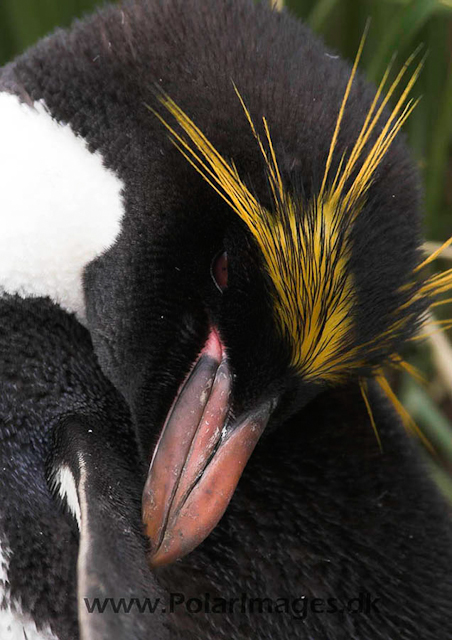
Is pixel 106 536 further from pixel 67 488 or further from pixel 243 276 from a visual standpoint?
pixel 243 276

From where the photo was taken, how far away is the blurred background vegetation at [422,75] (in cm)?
238

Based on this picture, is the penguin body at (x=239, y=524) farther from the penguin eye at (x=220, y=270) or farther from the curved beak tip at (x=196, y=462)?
the penguin eye at (x=220, y=270)

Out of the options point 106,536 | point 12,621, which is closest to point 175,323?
point 106,536

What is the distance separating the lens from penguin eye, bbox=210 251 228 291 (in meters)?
1.44

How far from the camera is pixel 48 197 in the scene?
149 cm

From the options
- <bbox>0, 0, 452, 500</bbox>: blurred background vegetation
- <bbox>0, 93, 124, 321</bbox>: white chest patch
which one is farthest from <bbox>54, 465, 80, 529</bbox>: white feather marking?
<bbox>0, 0, 452, 500</bbox>: blurred background vegetation

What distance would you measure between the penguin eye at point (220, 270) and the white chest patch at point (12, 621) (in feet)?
1.72

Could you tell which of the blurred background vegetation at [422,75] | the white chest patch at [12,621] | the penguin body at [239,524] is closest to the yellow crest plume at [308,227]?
the penguin body at [239,524]

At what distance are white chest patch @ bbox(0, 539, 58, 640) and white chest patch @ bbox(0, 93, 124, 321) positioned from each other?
464 mm

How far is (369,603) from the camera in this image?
159 cm

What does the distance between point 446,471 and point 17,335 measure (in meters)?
1.60

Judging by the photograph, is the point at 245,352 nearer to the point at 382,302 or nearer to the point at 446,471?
the point at 382,302

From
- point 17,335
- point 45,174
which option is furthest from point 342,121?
point 17,335

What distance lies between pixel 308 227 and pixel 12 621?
735mm
